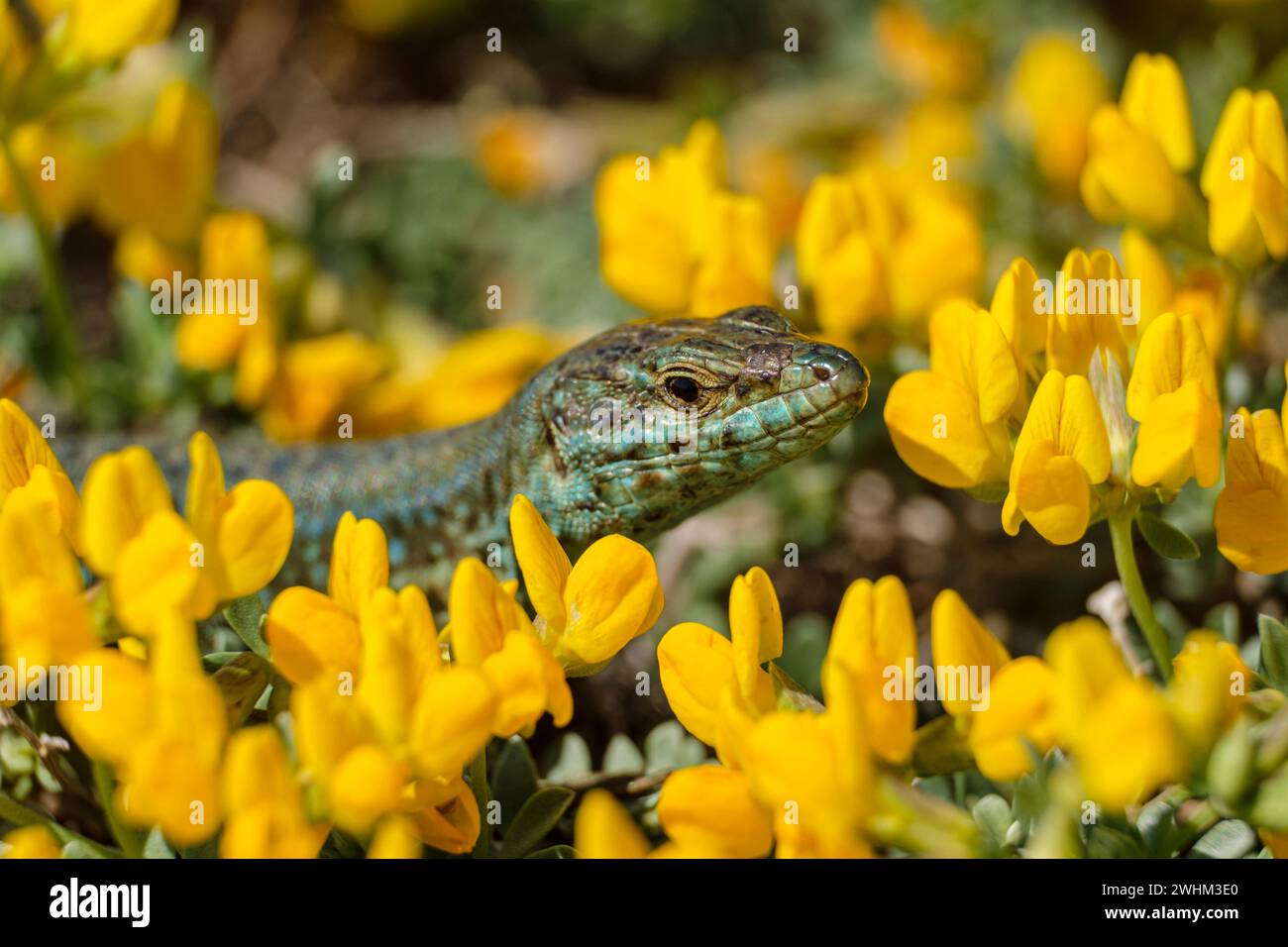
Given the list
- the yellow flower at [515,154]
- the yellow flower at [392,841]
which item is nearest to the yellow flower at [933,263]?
the yellow flower at [392,841]

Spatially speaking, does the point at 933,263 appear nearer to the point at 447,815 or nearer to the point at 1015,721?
the point at 1015,721

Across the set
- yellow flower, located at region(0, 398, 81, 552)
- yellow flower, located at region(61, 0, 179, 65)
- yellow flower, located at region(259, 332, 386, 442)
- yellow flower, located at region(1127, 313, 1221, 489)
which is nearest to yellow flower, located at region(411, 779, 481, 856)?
yellow flower, located at region(0, 398, 81, 552)

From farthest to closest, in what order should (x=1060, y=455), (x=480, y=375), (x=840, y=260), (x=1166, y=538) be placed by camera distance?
(x=480, y=375) < (x=840, y=260) < (x=1166, y=538) < (x=1060, y=455)

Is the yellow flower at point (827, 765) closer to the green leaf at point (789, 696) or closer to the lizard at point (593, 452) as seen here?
the green leaf at point (789, 696)

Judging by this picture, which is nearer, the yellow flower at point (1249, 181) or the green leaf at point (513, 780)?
the green leaf at point (513, 780)

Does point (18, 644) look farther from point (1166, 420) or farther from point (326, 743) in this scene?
point (1166, 420)

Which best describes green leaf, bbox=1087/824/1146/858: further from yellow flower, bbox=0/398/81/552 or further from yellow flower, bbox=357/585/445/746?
yellow flower, bbox=0/398/81/552

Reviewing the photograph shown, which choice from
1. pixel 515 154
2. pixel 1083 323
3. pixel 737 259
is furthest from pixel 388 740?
pixel 515 154
